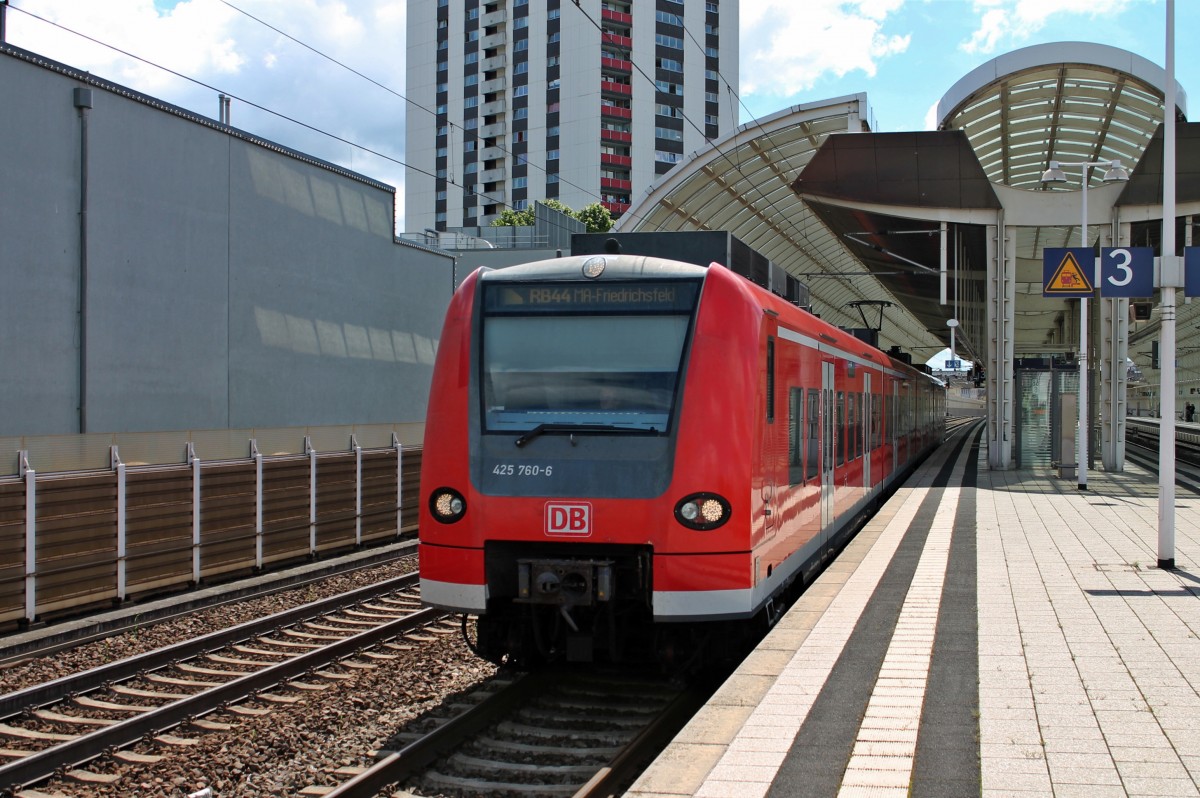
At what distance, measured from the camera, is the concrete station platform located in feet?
15.2

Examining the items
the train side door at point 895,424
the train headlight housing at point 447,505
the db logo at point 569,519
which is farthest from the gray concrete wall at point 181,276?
the train side door at point 895,424

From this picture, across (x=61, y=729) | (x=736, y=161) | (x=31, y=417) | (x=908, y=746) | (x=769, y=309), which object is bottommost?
(x=61, y=729)

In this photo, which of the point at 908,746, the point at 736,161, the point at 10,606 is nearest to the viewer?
the point at 908,746

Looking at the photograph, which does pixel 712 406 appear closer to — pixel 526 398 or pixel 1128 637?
pixel 526 398

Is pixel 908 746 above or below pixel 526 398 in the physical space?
below

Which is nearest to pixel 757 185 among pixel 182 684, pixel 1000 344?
pixel 1000 344

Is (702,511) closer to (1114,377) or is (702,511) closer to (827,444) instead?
(827,444)

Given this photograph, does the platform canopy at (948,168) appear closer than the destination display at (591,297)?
No

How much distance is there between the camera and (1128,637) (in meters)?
7.38

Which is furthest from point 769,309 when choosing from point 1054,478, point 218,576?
A: point 1054,478

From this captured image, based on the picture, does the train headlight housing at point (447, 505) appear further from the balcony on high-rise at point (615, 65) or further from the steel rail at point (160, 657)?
the balcony on high-rise at point (615, 65)

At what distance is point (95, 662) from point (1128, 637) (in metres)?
8.10

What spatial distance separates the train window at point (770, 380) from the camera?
25.5 ft

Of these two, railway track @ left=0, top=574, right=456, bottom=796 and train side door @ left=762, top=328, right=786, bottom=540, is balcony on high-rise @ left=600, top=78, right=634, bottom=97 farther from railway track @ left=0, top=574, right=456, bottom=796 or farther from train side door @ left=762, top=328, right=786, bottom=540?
train side door @ left=762, top=328, right=786, bottom=540
